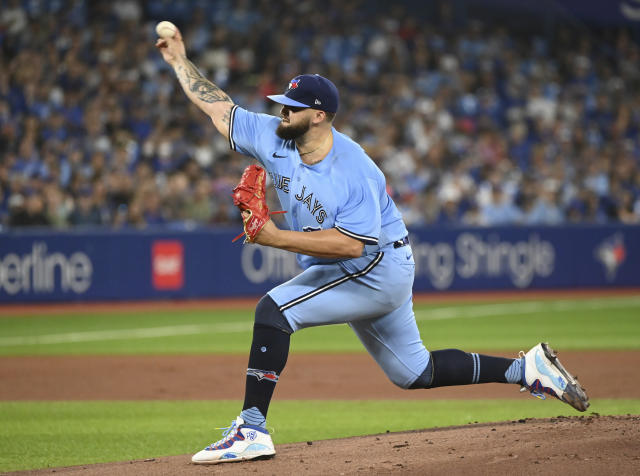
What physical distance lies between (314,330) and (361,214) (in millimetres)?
9185

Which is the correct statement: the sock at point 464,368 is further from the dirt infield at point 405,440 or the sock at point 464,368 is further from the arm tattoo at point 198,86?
the arm tattoo at point 198,86

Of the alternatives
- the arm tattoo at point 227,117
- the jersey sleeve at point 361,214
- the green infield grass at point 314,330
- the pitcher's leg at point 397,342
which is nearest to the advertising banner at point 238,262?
the green infield grass at point 314,330

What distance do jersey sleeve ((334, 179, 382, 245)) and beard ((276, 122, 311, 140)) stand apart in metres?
0.41

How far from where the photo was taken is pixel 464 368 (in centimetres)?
539

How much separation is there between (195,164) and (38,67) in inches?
139

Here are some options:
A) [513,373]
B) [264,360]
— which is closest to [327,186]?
[264,360]

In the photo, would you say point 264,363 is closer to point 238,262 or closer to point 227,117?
point 227,117

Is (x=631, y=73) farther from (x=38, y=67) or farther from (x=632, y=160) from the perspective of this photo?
(x=38, y=67)

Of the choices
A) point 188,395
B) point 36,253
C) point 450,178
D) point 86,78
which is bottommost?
point 188,395

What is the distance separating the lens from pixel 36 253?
1535cm

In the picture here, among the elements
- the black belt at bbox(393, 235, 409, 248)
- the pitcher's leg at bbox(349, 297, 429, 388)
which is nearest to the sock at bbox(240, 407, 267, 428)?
the pitcher's leg at bbox(349, 297, 429, 388)

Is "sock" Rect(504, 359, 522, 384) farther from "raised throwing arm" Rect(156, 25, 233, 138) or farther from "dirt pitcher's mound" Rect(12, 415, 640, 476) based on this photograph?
"raised throwing arm" Rect(156, 25, 233, 138)

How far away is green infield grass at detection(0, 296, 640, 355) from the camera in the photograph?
1137 cm

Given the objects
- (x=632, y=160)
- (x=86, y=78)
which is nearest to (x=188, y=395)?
(x=86, y=78)
